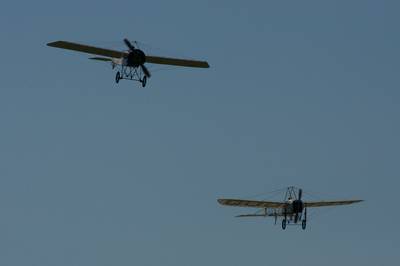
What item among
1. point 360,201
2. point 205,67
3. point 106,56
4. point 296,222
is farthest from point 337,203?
point 106,56

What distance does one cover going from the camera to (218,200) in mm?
95188

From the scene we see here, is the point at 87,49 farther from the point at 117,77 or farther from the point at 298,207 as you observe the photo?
the point at 298,207

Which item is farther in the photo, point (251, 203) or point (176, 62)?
point (251, 203)

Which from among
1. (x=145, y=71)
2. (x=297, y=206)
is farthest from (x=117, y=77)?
(x=297, y=206)

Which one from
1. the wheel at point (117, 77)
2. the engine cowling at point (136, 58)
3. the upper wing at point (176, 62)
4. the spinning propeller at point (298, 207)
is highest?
the upper wing at point (176, 62)

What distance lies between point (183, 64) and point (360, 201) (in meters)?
23.4

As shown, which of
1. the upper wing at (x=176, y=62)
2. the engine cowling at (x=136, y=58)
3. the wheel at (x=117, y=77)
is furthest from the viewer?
the upper wing at (x=176, y=62)

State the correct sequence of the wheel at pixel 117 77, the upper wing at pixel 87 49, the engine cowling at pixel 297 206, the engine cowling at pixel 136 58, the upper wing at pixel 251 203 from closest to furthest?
the wheel at pixel 117 77 → the engine cowling at pixel 136 58 → the upper wing at pixel 87 49 → the engine cowling at pixel 297 206 → the upper wing at pixel 251 203

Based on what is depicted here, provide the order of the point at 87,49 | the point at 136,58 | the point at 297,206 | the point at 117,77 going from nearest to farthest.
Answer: the point at 117,77 < the point at 136,58 < the point at 87,49 < the point at 297,206

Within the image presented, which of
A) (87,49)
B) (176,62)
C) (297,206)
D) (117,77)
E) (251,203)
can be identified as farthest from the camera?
(251,203)

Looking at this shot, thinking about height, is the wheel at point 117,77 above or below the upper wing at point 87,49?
below

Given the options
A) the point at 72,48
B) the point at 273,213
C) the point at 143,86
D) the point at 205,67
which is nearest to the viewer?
the point at 143,86

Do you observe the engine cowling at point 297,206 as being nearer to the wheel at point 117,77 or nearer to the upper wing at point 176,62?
the upper wing at point 176,62

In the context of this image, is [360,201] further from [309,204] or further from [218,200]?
[218,200]
